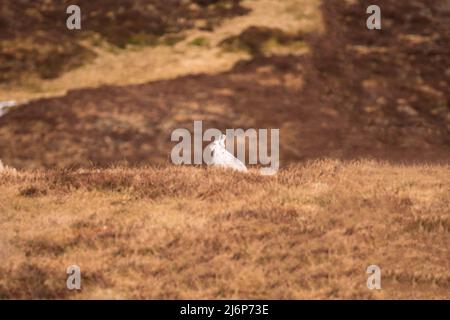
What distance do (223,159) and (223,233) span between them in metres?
4.40

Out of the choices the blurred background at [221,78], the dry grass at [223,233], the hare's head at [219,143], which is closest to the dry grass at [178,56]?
the blurred background at [221,78]

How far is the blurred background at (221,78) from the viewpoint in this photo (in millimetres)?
A: 18141

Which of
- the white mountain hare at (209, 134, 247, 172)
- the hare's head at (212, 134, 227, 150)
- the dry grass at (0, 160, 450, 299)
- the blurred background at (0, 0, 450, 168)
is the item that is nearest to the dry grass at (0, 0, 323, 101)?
the blurred background at (0, 0, 450, 168)

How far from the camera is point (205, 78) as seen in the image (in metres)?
22.0

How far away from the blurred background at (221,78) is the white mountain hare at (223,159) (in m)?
1.36

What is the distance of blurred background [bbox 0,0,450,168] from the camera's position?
59.5ft

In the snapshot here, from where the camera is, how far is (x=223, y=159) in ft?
52.2

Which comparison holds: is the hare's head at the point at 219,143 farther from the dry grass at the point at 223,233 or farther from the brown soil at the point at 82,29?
the brown soil at the point at 82,29

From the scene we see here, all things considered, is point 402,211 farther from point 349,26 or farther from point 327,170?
point 349,26

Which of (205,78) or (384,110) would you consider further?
(205,78)
